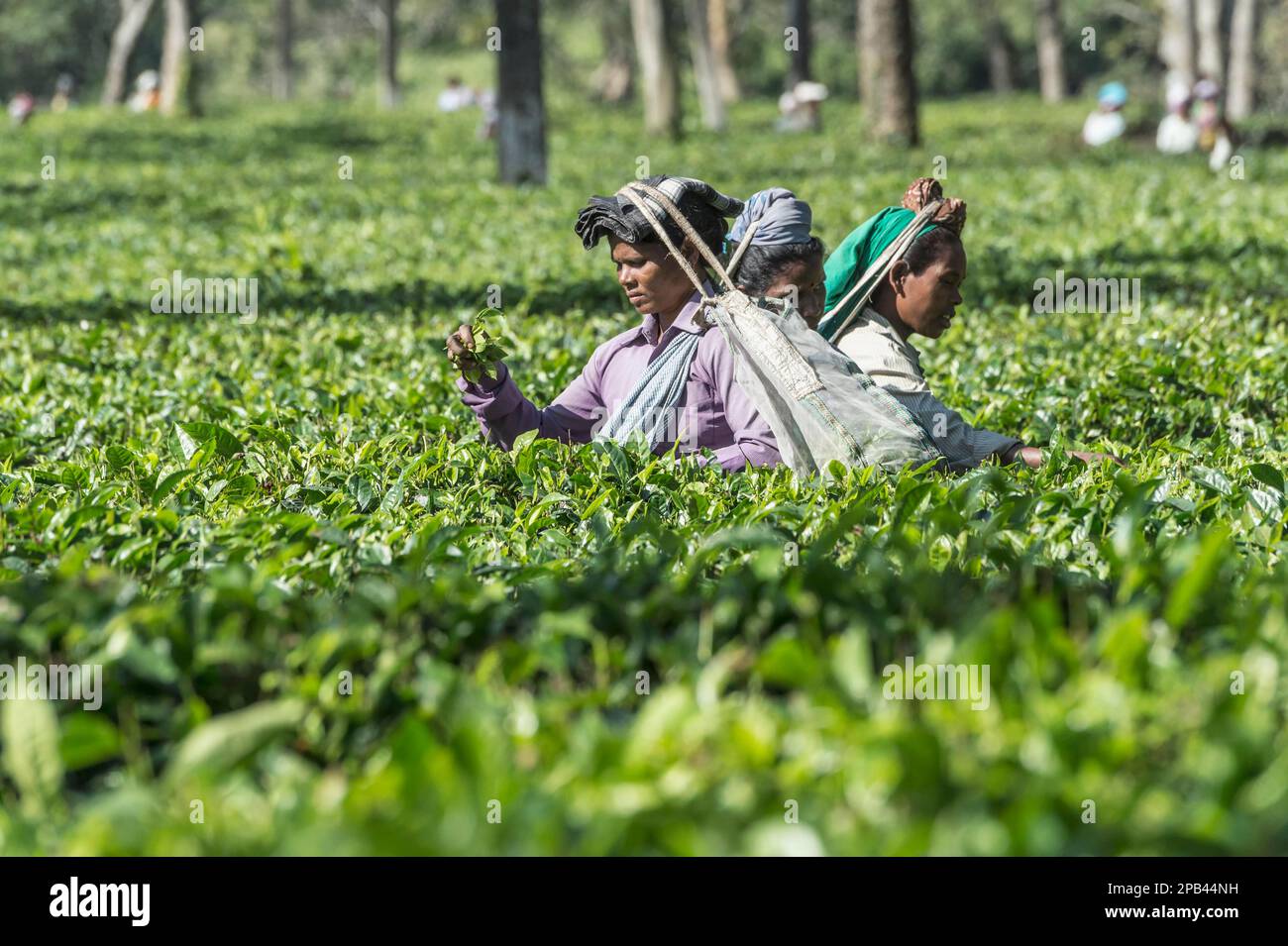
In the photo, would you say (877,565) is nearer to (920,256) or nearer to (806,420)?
(806,420)

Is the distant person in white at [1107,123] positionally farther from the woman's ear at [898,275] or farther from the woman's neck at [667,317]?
the woman's neck at [667,317]

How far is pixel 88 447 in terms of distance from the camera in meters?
5.48

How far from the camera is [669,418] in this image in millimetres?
5031

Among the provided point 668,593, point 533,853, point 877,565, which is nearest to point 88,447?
point 668,593

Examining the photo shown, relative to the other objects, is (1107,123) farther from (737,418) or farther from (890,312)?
(737,418)

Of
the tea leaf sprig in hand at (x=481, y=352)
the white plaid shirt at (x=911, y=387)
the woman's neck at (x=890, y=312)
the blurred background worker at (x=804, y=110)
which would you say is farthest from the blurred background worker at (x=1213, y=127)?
the tea leaf sprig in hand at (x=481, y=352)

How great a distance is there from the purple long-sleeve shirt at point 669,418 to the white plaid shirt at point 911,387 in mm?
392

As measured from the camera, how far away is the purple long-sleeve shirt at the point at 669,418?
193 inches

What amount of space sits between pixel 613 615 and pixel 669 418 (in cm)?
217
